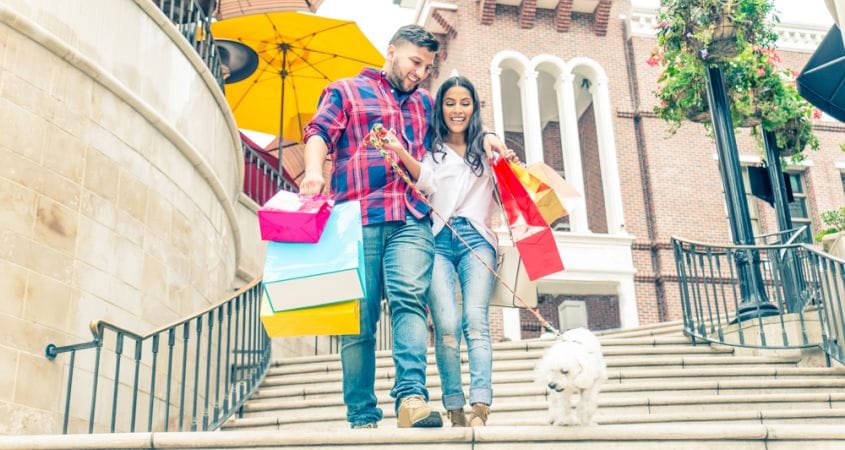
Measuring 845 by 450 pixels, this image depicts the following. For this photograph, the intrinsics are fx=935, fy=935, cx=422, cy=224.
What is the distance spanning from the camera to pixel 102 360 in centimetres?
726

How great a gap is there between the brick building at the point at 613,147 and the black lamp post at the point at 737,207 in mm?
6953

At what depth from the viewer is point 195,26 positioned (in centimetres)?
Result: 1004

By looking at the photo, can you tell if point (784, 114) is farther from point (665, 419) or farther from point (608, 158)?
point (665, 419)

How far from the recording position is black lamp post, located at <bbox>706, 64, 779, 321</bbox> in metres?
9.52

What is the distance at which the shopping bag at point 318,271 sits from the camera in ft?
12.5

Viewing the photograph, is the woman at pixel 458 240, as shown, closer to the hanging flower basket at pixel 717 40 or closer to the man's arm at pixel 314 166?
the man's arm at pixel 314 166

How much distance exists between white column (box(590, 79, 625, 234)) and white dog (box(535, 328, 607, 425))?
15.0 metres

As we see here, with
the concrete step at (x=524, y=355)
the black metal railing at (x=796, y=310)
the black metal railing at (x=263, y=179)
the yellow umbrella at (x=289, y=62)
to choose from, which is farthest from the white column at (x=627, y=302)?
the concrete step at (x=524, y=355)

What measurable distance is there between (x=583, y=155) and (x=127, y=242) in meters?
15.3

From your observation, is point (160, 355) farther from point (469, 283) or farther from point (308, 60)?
point (308, 60)

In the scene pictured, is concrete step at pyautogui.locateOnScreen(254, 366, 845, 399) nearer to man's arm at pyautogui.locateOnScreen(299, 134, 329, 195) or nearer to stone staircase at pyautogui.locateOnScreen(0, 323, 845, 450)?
stone staircase at pyautogui.locateOnScreen(0, 323, 845, 450)

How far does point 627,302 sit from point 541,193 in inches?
556

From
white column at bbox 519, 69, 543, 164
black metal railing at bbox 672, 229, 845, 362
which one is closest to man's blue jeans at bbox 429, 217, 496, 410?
black metal railing at bbox 672, 229, 845, 362

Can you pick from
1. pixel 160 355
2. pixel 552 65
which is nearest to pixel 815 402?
pixel 160 355
